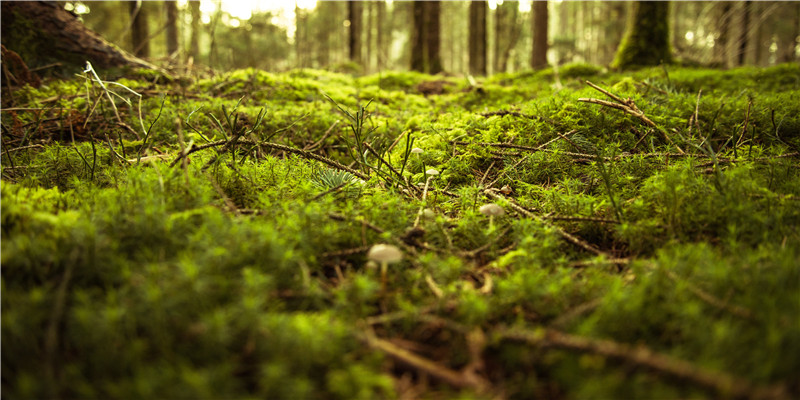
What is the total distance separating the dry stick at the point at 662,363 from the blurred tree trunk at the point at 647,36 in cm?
879

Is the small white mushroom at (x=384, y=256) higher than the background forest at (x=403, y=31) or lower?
lower

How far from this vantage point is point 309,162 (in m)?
3.33

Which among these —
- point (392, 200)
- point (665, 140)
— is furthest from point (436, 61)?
point (392, 200)

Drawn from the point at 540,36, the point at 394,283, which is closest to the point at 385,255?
the point at 394,283

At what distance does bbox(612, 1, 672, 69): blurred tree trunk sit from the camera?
27.1ft

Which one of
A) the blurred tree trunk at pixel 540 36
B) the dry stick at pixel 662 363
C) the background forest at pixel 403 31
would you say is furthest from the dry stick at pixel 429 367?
the blurred tree trunk at pixel 540 36

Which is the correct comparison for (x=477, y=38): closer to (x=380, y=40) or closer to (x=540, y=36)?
(x=540, y=36)

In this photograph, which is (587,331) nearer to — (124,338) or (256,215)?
(124,338)

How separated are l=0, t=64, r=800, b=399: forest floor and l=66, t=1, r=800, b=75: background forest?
14.4 feet

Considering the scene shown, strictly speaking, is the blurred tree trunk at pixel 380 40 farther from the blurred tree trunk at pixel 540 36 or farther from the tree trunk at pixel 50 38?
the blurred tree trunk at pixel 540 36

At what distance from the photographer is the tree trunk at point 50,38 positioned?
5.08 meters

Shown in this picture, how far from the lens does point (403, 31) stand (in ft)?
132

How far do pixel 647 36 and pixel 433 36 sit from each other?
5506mm

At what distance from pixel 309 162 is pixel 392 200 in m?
1.18
